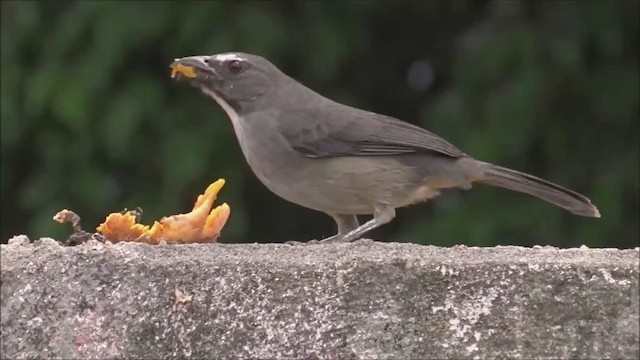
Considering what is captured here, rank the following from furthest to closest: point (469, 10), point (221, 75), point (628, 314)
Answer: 1. point (469, 10)
2. point (221, 75)
3. point (628, 314)

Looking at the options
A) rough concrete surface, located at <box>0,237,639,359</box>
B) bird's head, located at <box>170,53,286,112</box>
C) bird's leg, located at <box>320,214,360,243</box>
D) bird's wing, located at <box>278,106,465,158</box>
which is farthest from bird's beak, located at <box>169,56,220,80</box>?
rough concrete surface, located at <box>0,237,639,359</box>

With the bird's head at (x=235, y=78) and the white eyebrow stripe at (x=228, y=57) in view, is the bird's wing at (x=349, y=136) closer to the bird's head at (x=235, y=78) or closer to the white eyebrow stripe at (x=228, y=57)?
the bird's head at (x=235, y=78)

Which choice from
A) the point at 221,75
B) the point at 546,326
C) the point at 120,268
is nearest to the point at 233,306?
the point at 120,268

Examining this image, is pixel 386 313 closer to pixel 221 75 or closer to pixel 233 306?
pixel 233 306

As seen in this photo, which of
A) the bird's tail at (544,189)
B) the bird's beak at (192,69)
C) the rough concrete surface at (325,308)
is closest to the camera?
the rough concrete surface at (325,308)

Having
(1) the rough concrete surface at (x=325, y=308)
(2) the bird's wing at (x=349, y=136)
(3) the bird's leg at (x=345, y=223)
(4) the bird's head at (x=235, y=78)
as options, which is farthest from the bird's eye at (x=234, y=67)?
Answer: (1) the rough concrete surface at (x=325, y=308)

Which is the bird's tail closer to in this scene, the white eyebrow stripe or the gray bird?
the gray bird

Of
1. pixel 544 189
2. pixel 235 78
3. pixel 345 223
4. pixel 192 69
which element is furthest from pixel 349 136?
pixel 544 189
